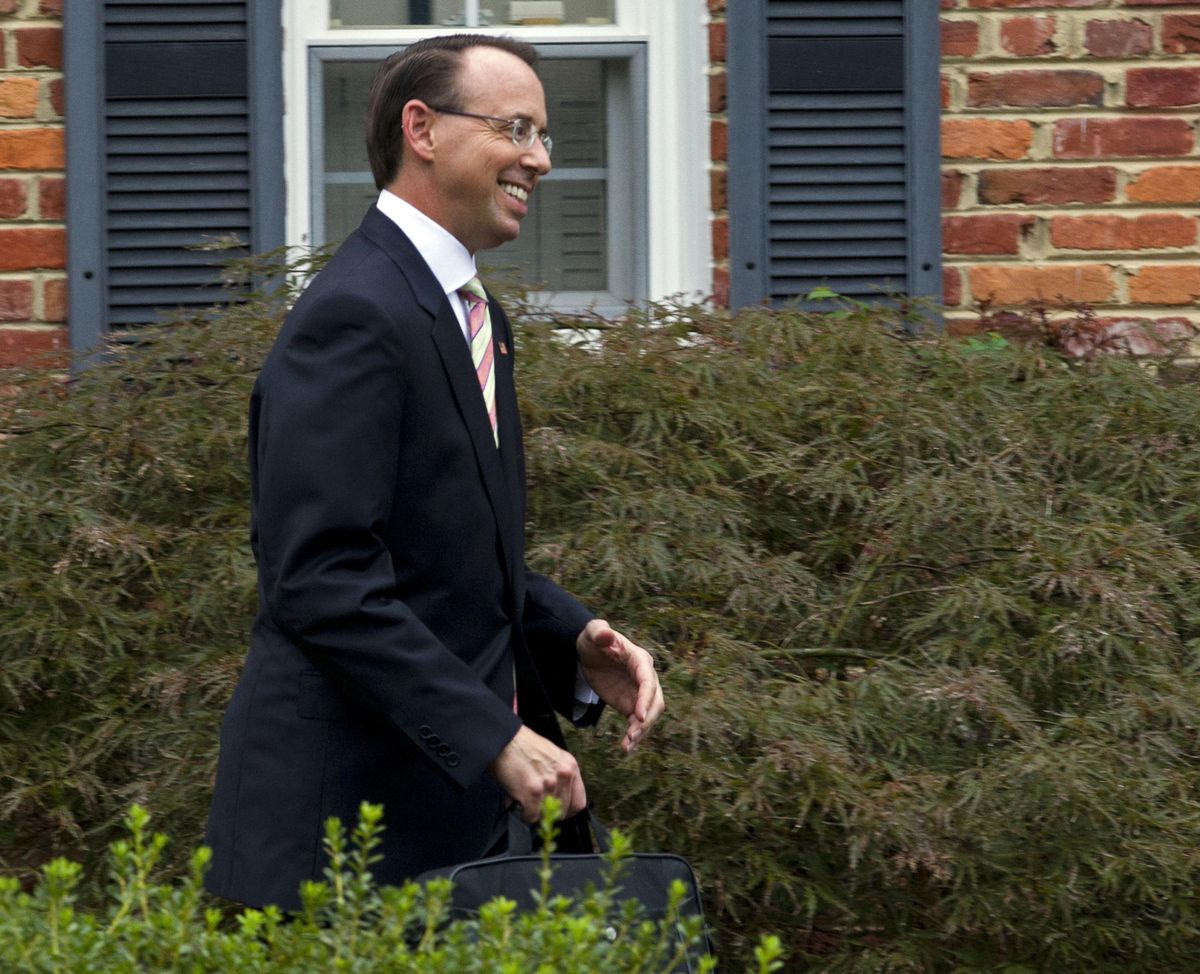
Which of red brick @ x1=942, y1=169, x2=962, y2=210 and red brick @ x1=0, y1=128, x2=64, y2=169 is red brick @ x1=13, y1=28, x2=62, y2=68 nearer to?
red brick @ x1=0, y1=128, x2=64, y2=169

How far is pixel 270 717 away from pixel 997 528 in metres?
1.86

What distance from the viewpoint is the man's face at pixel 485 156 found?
251 centimetres

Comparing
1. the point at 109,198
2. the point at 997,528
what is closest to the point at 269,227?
the point at 109,198

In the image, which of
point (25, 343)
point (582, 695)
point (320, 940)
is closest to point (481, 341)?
point (582, 695)

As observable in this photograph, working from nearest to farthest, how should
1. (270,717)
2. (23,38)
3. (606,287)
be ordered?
(270,717)
(23,38)
(606,287)

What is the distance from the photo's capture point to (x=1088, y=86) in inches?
195

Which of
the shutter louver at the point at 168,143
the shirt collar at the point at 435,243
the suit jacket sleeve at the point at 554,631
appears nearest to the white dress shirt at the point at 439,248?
the shirt collar at the point at 435,243

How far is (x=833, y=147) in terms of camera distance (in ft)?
16.4

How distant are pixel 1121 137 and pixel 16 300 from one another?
308 cm

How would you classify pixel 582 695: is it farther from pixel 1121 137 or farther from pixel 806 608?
pixel 1121 137

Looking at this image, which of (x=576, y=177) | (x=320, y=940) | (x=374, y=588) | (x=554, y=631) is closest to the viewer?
(x=320, y=940)

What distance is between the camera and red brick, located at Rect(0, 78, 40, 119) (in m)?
4.80

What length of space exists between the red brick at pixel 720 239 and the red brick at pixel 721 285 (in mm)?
37

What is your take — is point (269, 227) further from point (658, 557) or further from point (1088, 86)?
point (1088, 86)
